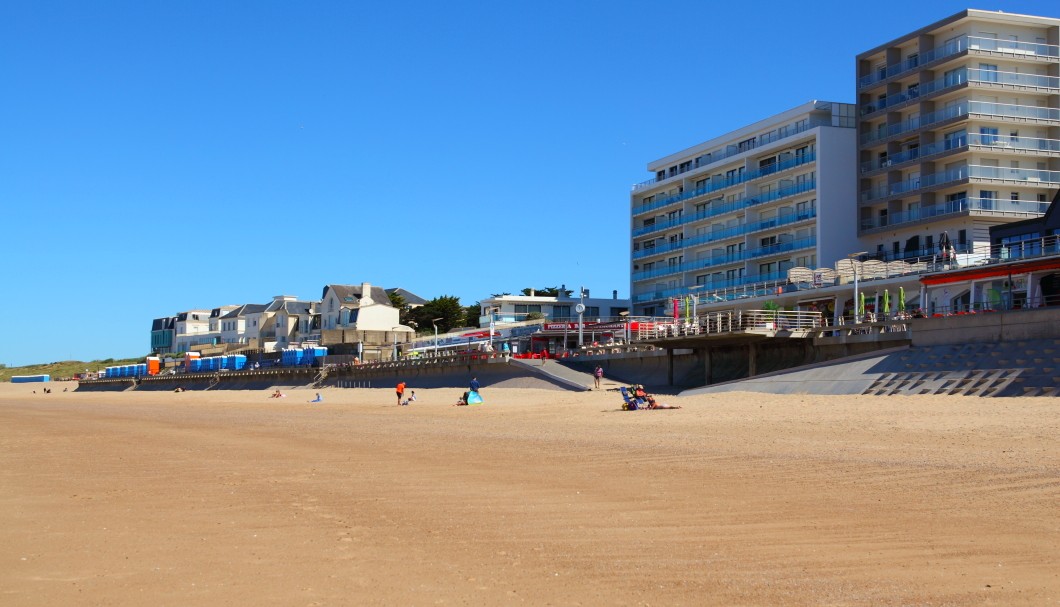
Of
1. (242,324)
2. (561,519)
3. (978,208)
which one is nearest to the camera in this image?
(561,519)

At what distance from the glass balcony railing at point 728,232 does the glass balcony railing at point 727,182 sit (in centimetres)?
345

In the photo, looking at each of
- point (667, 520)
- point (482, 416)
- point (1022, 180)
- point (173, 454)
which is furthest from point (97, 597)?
point (1022, 180)

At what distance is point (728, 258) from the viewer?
272 feet

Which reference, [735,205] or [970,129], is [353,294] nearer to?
[735,205]

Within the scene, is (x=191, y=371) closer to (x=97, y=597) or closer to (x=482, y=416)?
(x=482, y=416)

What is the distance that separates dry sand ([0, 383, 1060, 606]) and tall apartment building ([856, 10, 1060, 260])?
41442 millimetres

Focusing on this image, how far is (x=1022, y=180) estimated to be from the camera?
6419cm

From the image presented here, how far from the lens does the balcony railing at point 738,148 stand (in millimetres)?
76387

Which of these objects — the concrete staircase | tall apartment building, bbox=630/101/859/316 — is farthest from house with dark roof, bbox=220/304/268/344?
the concrete staircase

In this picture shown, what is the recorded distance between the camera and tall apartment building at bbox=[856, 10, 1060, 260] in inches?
2505

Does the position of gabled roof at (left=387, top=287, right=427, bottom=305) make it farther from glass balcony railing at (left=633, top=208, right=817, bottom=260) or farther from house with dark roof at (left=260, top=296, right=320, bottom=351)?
glass balcony railing at (left=633, top=208, right=817, bottom=260)

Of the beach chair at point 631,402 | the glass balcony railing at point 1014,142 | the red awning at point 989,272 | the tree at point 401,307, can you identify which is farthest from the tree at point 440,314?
the beach chair at point 631,402

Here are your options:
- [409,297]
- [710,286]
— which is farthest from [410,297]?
[710,286]

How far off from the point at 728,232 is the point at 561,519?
A: 7211 centimetres
